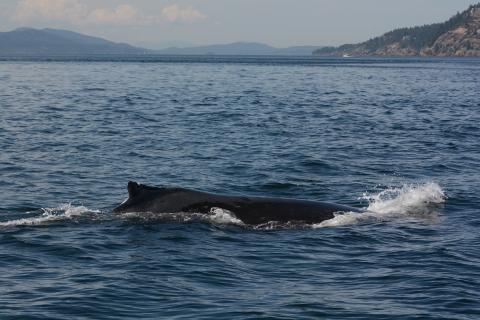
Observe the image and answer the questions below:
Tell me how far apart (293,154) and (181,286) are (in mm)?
18130

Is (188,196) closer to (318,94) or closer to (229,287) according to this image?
(229,287)

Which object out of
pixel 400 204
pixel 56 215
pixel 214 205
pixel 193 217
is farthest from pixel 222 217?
pixel 400 204

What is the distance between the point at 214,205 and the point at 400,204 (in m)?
5.94

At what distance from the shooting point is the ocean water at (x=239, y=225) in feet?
41.3

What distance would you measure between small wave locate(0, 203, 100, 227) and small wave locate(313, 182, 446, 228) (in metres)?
5.82

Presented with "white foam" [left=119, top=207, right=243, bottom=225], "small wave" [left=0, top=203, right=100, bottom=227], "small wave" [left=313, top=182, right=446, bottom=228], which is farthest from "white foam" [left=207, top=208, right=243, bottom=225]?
"small wave" [left=0, top=203, right=100, bottom=227]

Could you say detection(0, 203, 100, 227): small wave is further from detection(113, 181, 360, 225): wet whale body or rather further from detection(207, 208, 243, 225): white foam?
detection(207, 208, 243, 225): white foam

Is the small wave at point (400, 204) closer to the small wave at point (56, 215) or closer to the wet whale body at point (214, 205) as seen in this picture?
the wet whale body at point (214, 205)

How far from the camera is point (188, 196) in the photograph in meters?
18.1

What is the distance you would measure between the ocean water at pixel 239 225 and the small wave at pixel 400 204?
0.06 meters

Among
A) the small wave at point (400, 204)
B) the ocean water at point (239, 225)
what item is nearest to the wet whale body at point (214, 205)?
the ocean water at point (239, 225)

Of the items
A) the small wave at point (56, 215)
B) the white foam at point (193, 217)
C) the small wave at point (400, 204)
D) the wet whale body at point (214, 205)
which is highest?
the wet whale body at point (214, 205)

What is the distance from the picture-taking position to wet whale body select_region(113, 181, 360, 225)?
701 inches

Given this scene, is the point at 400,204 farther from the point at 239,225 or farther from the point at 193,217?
the point at 193,217
